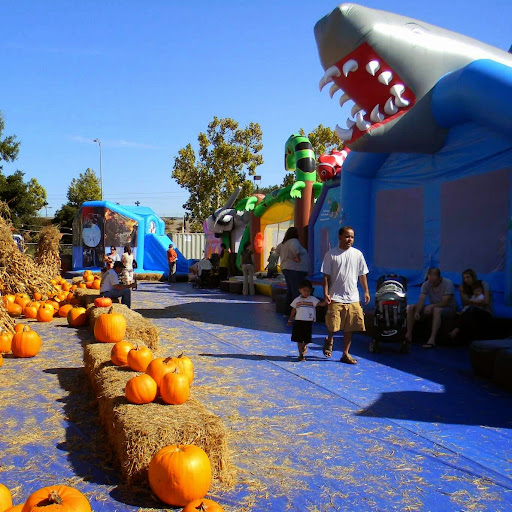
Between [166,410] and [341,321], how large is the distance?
345cm

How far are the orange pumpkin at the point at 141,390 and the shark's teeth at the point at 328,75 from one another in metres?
6.86

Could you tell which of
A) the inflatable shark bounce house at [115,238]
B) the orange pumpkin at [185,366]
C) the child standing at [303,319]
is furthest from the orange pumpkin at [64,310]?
the inflatable shark bounce house at [115,238]

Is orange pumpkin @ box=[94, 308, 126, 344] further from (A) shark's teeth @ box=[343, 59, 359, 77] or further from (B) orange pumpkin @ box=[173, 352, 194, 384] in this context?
(A) shark's teeth @ box=[343, 59, 359, 77]

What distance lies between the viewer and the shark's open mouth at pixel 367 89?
913 cm

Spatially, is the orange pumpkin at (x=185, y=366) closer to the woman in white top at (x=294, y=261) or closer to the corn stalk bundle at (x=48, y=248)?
the woman in white top at (x=294, y=261)

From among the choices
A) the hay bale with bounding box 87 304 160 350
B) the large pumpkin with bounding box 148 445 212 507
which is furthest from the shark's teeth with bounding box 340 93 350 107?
the large pumpkin with bounding box 148 445 212 507

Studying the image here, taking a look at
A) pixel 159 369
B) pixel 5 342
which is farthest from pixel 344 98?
pixel 159 369

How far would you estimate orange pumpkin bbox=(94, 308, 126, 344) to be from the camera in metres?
7.49

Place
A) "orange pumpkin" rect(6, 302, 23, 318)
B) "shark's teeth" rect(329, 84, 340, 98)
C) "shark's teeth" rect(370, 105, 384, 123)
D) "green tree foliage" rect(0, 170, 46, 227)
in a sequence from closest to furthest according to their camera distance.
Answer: "shark's teeth" rect(370, 105, 384, 123) < "shark's teeth" rect(329, 84, 340, 98) < "orange pumpkin" rect(6, 302, 23, 318) < "green tree foliage" rect(0, 170, 46, 227)

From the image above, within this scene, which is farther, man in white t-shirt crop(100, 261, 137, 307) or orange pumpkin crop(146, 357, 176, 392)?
man in white t-shirt crop(100, 261, 137, 307)

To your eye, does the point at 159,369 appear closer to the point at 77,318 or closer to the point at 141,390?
the point at 141,390

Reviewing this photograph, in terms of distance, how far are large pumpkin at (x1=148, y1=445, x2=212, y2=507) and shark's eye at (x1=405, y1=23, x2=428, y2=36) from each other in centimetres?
809

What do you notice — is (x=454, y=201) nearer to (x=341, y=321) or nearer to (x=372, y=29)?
(x=372, y=29)

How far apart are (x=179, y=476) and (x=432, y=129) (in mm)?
7560
